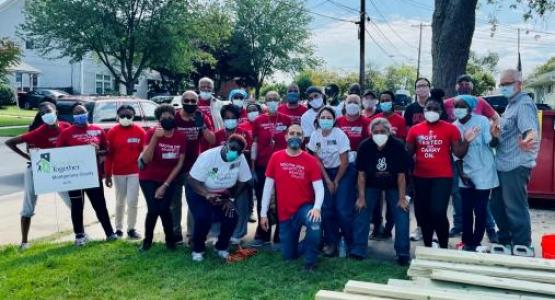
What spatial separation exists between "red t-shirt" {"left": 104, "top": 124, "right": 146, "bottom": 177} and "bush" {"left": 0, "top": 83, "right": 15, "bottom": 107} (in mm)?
31526

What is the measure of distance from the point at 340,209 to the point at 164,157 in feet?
7.20

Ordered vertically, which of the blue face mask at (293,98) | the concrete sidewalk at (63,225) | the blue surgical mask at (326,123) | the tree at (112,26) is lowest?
the concrete sidewalk at (63,225)

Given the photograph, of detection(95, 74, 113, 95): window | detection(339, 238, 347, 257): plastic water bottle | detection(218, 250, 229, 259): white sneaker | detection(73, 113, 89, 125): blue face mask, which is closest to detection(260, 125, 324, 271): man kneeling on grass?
detection(339, 238, 347, 257): plastic water bottle

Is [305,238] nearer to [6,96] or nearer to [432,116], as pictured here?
[432,116]

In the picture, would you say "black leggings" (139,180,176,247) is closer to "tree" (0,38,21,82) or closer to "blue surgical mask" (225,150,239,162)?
"blue surgical mask" (225,150,239,162)

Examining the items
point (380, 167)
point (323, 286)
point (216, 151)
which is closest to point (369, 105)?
point (380, 167)

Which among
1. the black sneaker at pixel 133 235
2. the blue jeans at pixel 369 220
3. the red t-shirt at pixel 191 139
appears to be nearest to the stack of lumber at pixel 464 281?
the blue jeans at pixel 369 220

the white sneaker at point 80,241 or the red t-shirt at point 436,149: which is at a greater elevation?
the red t-shirt at point 436,149

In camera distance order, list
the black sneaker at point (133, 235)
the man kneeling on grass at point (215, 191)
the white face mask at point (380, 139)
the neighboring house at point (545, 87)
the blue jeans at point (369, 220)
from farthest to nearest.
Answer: the neighboring house at point (545, 87) → the black sneaker at point (133, 235) → the man kneeling on grass at point (215, 191) → the blue jeans at point (369, 220) → the white face mask at point (380, 139)

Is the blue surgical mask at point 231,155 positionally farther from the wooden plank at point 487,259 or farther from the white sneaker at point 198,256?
the wooden plank at point 487,259

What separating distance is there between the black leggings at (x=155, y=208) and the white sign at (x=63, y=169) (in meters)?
0.85

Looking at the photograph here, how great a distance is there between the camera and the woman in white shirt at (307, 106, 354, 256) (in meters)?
6.23

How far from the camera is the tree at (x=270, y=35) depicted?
163ft

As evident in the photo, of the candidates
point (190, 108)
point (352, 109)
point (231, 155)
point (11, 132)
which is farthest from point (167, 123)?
point (11, 132)
